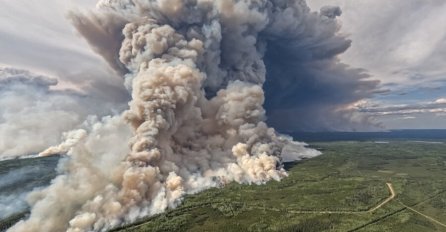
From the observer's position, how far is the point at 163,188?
11419cm

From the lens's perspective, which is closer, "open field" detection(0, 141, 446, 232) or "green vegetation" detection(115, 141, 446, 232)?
"open field" detection(0, 141, 446, 232)

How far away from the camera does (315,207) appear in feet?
386

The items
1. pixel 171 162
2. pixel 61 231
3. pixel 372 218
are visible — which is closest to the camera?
pixel 61 231

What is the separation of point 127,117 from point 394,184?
9832 centimetres

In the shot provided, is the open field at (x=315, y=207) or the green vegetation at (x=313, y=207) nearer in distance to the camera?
the open field at (x=315, y=207)

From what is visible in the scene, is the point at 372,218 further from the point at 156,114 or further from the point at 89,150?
the point at 89,150

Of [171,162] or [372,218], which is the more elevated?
[171,162]

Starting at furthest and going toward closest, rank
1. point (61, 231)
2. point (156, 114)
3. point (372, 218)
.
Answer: point (156, 114)
point (372, 218)
point (61, 231)

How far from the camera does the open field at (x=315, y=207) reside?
102 m

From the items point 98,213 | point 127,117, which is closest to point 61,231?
point 98,213

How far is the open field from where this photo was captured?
333ft

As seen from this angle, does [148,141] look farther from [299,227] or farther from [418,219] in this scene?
[418,219]

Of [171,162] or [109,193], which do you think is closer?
[109,193]

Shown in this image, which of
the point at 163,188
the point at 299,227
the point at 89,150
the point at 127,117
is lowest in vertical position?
the point at 299,227
